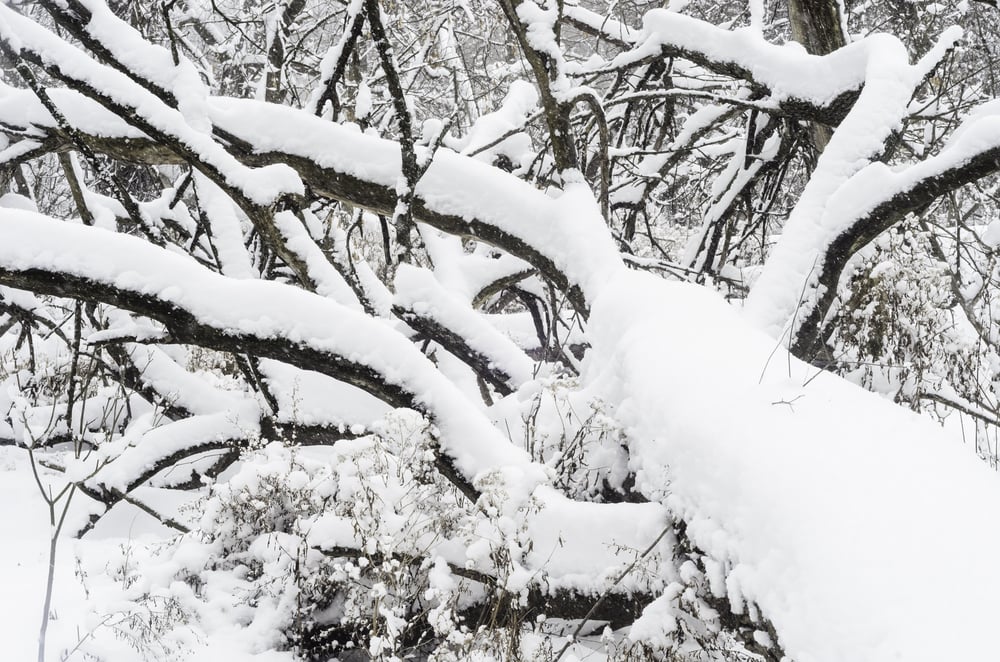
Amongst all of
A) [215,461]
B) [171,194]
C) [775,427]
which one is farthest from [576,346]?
[775,427]

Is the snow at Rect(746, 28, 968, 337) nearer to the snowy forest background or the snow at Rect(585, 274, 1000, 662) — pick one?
the snowy forest background

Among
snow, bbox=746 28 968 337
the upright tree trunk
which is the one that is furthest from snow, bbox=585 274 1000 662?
the upright tree trunk

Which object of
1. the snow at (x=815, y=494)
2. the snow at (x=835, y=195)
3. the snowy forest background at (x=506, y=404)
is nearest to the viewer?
the snow at (x=815, y=494)

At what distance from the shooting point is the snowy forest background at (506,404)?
1.30 metres

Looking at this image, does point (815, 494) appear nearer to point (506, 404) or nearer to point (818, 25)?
point (506, 404)

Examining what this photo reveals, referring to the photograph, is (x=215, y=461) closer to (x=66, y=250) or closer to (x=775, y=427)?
(x=66, y=250)

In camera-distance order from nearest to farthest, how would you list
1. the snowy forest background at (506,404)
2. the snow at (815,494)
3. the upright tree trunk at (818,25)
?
the snow at (815,494) < the snowy forest background at (506,404) < the upright tree trunk at (818,25)

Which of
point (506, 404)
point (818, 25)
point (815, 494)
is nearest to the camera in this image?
point (815, 494)

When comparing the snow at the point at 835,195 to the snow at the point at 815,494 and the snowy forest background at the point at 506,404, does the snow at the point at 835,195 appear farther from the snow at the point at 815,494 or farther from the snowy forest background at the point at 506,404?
the snow at the point at 815,494

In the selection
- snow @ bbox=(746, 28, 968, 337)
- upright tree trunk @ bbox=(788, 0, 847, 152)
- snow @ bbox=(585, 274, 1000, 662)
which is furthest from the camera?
upright tree trunk @ bbox=(788, 0, 847, 152)

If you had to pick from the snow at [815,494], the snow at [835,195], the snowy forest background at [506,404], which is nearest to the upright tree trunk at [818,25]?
the snowy forest background at [506,404]

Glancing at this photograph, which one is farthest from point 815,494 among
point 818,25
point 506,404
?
point 818,25

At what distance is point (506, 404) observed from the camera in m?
2.65

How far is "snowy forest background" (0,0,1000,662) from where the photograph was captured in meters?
1.30
